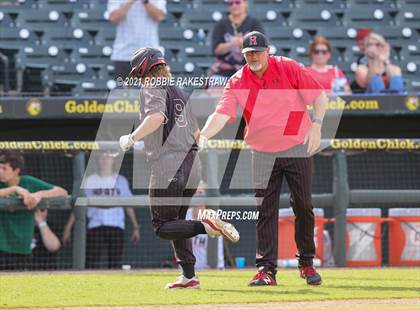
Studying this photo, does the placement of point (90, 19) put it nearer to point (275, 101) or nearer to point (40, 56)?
point (40, 56)

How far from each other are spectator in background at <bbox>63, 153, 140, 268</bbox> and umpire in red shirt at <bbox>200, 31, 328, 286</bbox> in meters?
3.34

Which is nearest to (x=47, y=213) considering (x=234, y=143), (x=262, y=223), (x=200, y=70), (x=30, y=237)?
(x=30, y=237)

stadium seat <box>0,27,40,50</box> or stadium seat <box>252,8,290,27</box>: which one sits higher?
stadium seat <box>252,8,290,27</box>

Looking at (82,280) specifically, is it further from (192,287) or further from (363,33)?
(363,33)

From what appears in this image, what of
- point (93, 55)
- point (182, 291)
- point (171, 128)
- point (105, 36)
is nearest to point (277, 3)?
point (105, 36)

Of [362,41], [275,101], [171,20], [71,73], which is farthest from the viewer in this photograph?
[171,20]

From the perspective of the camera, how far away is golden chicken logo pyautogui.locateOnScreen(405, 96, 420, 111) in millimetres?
11078

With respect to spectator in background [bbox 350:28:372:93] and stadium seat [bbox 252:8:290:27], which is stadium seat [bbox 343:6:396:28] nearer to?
spectator in background [bbox 350:28:372:93]

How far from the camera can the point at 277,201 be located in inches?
310

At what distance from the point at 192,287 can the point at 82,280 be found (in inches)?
56.3

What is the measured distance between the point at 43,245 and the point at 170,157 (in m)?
3.94

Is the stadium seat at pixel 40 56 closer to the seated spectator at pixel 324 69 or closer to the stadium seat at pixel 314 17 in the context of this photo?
the stadium seat at pixel 314 17

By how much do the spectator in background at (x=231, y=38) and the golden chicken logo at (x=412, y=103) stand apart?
2040mm

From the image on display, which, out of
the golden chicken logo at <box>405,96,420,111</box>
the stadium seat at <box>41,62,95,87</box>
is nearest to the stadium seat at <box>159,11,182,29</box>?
the stadium seat at <box>41,62,95,87</box>
